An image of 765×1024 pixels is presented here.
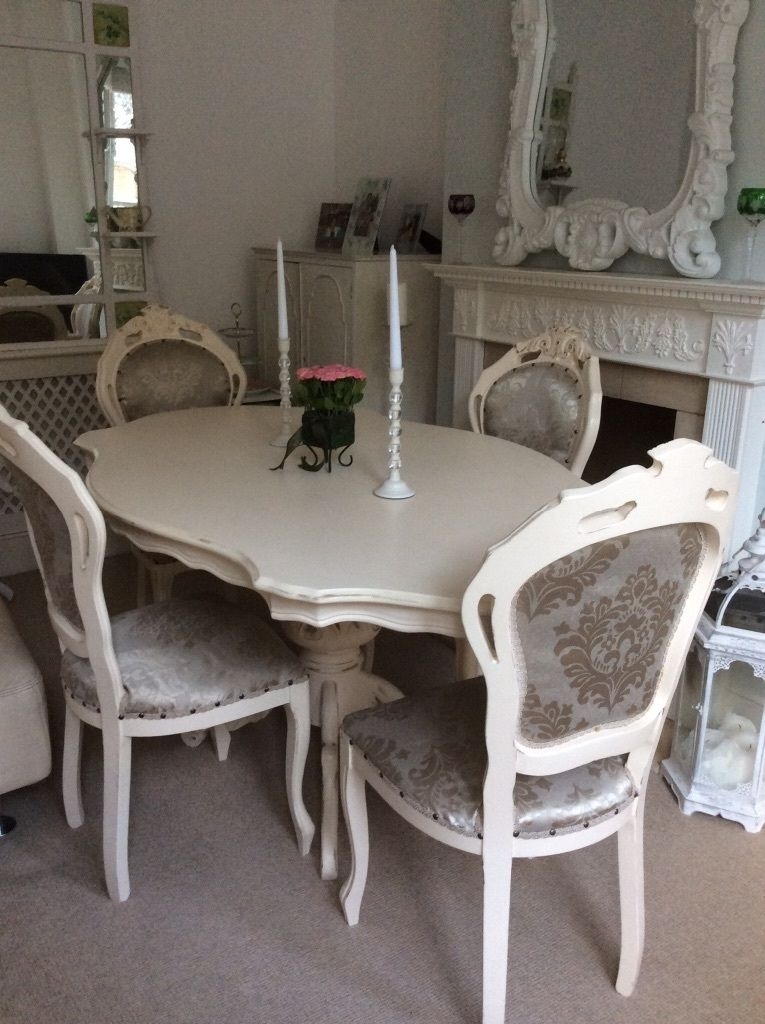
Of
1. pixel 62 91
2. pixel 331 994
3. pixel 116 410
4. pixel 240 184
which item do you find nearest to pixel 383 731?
pixel 331 994

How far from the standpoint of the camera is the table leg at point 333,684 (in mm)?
1700

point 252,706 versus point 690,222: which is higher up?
point 690,222

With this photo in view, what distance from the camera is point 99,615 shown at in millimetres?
1477

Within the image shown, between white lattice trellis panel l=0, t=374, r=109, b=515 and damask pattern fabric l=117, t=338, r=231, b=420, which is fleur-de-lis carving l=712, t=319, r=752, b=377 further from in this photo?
white lattice trellis panel l=0, t=374, r=109, b=515

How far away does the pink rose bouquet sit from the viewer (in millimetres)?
1750

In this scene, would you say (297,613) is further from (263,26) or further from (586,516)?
(263,26)

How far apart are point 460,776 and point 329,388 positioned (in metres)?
0.83

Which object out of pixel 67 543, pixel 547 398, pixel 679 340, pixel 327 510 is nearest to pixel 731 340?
pixel 679 340

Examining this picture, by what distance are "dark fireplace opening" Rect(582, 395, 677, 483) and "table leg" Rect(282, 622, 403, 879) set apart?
1.42 m

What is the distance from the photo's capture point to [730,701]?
1896mm

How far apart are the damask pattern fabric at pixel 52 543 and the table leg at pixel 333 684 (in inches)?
18.4

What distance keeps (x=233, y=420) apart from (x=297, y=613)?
1.22 metres

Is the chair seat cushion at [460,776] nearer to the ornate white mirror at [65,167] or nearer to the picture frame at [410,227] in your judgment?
the ornate white mirror at [65,167]

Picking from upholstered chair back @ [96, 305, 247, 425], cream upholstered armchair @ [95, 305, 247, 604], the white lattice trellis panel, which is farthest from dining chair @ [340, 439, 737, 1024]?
the white lattice trellis panel
